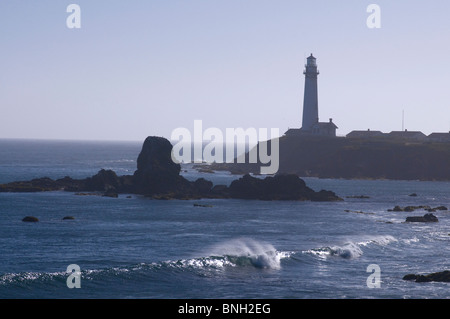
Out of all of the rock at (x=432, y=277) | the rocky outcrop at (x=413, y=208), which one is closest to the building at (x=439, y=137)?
the rocky outcrop at (x=413, y=208)

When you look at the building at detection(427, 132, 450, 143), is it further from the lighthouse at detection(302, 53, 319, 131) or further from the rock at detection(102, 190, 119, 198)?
the rock at detection(102, 190, 119, 198)

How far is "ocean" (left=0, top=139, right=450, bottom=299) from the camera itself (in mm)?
39688

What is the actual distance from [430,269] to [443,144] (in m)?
105

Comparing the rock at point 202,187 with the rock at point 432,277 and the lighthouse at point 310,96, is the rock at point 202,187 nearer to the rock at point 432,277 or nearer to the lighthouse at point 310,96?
the rock at point 432,277

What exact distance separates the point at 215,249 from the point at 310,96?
320 ft

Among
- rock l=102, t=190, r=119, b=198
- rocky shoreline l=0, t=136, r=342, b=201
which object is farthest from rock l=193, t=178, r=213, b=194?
rock l=102, t=190, r=119, b=198

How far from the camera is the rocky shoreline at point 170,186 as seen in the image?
94.8 meters

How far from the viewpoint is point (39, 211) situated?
7456cm

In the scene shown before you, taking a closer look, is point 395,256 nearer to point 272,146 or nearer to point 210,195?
point 210,195

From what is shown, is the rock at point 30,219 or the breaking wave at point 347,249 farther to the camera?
the rock at point 30,219

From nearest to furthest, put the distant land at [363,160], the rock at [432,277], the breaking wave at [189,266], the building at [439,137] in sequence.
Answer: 1. the breaking wave at [189,266]
2. the rock at [432,277]
3. the distant land at [363,160]
4. the building at [439,137]

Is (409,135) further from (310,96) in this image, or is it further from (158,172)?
(158,172)

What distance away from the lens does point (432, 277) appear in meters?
42.0

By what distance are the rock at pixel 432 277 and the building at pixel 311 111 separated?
343ft
